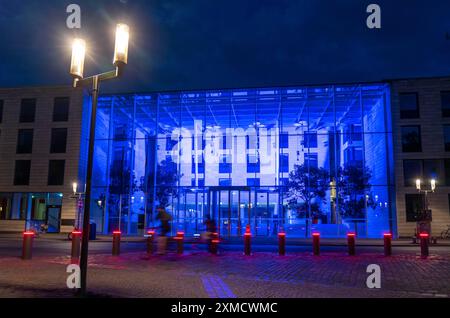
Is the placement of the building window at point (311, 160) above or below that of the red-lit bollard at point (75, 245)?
above

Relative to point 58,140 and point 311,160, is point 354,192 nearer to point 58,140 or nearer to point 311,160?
point 311,160

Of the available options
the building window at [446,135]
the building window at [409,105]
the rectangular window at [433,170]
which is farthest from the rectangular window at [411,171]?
the building window at [409,105]

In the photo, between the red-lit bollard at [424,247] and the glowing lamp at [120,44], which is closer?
the glowing lamp at [120,44]

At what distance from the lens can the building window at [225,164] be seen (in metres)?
32.3

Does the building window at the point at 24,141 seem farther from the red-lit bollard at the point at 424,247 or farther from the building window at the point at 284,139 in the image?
the red-lit bollard at the point at 424,247

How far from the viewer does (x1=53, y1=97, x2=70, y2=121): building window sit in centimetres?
3492

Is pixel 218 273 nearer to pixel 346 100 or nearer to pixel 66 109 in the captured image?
pixel 346 100

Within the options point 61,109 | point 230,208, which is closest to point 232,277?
point 230,208

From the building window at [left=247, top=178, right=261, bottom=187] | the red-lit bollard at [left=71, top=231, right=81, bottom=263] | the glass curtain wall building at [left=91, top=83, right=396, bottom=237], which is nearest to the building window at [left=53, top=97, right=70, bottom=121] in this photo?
the glass curtain wall building at [left=91, top=83, right=396, bottom=237]

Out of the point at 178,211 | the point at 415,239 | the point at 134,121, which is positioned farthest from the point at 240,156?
the point at 415,239

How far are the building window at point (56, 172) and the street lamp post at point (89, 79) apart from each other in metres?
27.7

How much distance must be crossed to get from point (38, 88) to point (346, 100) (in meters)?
26.6

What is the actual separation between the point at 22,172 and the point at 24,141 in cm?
274

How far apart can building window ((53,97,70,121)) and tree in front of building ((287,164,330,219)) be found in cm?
2002
